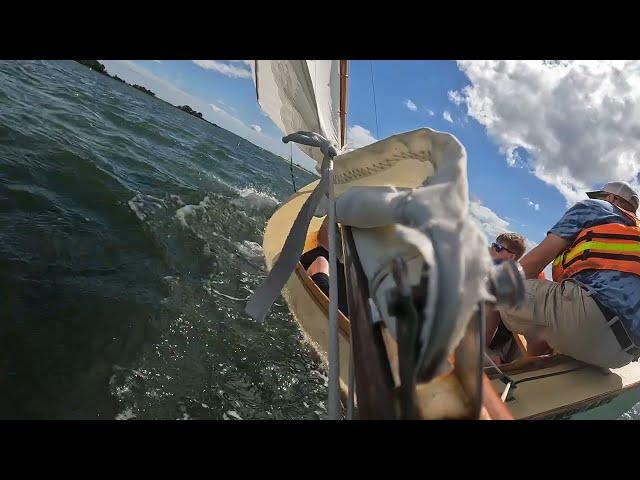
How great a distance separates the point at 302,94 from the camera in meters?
3.50

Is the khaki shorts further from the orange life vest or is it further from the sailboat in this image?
the sailboat

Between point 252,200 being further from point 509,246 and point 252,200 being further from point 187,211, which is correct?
point 509,246

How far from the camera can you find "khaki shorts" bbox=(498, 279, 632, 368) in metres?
2.75

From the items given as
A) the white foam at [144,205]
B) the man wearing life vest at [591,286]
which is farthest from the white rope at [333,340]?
the white foam at [144,205]

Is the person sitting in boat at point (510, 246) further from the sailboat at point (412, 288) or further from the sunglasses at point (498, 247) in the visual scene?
the sailboat at point (412, 288)

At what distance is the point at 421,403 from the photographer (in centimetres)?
90

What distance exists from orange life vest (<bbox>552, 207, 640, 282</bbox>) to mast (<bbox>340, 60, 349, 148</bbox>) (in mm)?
2171

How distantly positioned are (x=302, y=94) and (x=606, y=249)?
272cm

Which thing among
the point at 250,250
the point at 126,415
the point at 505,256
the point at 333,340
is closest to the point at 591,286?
the point at 505,256

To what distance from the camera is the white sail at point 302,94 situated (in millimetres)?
3342

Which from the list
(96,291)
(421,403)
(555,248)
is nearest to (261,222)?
(96,291)
